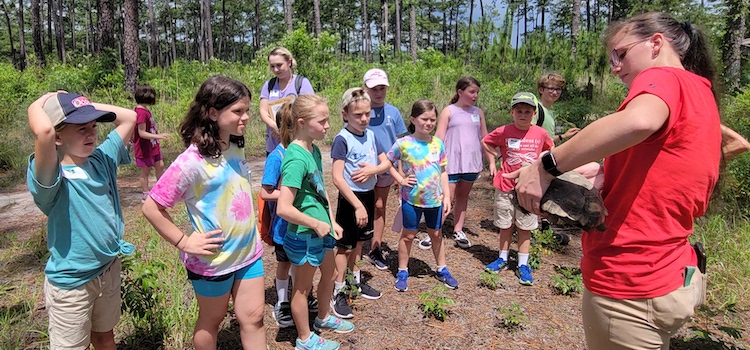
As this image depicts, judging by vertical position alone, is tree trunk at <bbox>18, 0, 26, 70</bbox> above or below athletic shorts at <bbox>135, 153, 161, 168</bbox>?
above

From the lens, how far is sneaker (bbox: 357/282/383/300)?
3512 mm

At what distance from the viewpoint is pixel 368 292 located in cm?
353

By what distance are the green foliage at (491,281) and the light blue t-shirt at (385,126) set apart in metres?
1.39

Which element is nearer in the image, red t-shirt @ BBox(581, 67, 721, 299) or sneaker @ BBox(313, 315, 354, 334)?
red t-shirt @ BBox(581, 67, 721, 299)

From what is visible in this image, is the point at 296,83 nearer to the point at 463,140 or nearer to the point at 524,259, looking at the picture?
the point at 463,140

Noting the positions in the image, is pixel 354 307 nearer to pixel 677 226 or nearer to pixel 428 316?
pixel 428 316

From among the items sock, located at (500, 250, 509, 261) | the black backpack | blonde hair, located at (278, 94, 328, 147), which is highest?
the black backpack

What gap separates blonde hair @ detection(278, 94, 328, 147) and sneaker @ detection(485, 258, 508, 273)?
2315 mm

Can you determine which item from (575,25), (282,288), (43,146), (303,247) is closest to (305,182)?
(303,247)

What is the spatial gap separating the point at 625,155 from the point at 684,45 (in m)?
0.45

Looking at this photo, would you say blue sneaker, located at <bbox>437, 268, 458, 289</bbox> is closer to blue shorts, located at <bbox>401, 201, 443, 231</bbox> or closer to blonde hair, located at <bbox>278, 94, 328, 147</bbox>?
blue shorts, located at <bbox>401, 201, 443, 231</bbox>

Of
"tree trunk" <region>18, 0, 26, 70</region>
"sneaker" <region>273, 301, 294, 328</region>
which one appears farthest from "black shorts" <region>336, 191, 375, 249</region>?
"tree trunk" <region>18, 0, 26, 70</region>

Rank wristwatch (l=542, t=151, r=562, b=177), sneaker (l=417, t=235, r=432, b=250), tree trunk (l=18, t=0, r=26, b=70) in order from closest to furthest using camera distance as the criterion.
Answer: wristwatch (l=542, t=151, r=562, b=177)
sneaker (l=417, t=235, r=432, b=250)
tree trunk (l=18, t=0, r=26, b=70)

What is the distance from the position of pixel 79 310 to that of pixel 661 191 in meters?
2.45
